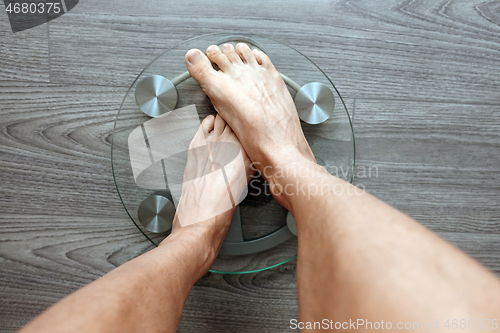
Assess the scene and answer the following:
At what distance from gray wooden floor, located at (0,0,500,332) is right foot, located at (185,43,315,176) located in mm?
122

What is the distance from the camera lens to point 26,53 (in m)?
0.80

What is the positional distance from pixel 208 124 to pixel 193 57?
15cm

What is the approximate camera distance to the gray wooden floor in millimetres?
799

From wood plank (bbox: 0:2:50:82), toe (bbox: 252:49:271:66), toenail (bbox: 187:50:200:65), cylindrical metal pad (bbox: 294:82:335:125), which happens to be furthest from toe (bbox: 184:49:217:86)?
wood plank (bbox: 0:2:50:82)

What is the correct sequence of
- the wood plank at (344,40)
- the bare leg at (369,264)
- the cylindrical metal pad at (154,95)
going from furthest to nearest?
the wood plank at (344,40), the cylindrical metal pad at (154,95), the bare leg at (369,264)

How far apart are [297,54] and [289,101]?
0.11 m

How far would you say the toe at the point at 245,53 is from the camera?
0.74 m

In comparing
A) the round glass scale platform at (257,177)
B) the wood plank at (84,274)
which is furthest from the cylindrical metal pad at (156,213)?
the wood plank at (84,274)

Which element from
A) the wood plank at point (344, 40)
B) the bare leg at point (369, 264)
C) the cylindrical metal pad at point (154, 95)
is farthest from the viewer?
the wood plank at point (344, 40)

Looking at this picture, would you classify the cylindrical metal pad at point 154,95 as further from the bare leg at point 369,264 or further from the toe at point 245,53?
the bare leg at point 369,264

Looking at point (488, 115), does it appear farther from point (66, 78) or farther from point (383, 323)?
point (66, 78)

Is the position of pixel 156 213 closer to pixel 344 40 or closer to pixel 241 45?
pixel 241 45

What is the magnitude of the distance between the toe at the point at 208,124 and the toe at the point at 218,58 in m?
0.12

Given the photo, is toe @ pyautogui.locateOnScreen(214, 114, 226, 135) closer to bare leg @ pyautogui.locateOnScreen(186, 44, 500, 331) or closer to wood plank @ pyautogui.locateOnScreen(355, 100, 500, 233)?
bare leg @ pyautogui.locateOnScreen(186, 44, 500, 331)
